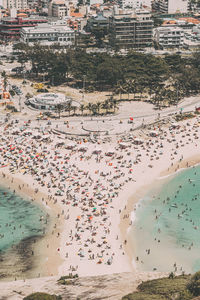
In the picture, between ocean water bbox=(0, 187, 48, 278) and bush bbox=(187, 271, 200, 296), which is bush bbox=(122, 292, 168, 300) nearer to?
bush bbox=(187, 271, 200, 296)

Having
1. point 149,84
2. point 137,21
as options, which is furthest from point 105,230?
point 137,21

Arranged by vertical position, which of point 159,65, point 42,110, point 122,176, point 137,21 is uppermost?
point 137,21

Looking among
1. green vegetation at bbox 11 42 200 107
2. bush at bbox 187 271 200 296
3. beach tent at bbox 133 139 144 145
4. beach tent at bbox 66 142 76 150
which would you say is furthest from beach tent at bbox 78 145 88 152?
bush at bbox 187 271 200 296

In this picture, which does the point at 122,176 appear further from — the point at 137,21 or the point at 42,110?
the point at 137,21

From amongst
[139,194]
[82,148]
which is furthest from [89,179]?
[82,148]

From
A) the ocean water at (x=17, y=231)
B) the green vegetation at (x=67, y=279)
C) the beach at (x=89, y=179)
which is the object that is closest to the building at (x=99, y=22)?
the beach at (x=89, y=179)

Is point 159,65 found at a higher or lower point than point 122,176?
higher
